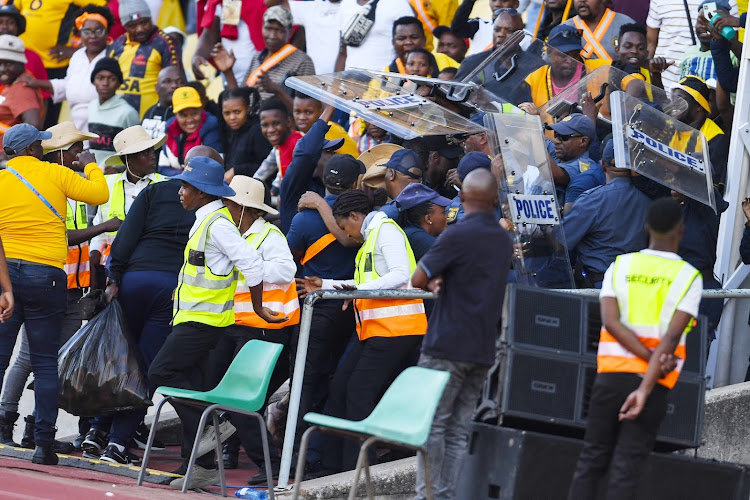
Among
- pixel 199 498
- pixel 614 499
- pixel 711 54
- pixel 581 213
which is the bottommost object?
pixel 199 498

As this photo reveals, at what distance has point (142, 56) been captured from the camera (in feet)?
47.0

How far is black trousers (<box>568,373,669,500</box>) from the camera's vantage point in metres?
6.39

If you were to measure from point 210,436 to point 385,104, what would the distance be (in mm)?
2736

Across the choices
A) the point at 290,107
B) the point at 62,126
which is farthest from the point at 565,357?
the point at 290,107

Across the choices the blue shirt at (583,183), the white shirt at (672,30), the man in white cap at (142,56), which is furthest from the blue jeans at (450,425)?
the man in white cap at (142,56)

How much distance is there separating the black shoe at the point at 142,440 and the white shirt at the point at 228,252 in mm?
2346

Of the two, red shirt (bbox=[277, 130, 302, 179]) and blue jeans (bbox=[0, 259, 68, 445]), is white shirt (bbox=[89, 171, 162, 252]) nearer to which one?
blue jeans (bbox=[0, 259, 68, 445])

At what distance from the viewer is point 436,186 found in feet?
33.2

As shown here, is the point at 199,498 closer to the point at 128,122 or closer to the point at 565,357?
the point at 565,357

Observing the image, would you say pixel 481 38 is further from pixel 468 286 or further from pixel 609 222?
pixel 468 286

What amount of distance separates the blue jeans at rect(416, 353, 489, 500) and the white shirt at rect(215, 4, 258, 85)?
834 cm

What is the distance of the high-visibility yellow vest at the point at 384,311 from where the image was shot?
8.33 m

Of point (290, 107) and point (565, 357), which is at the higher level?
point (290, 107)

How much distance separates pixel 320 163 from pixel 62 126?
1961 mm
